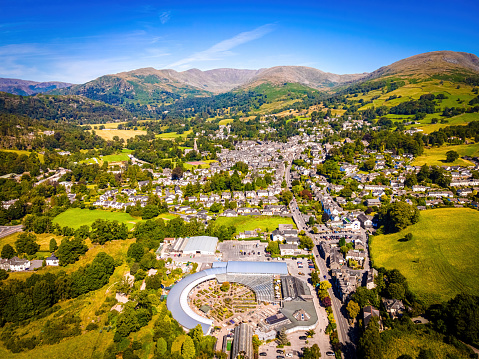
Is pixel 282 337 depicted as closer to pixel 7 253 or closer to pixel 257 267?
pixel 257 267

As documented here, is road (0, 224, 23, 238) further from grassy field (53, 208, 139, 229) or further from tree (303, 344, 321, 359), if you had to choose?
tree (303, 344, 321, 359)

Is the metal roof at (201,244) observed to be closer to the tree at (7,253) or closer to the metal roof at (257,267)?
the metal roof at (257,267)

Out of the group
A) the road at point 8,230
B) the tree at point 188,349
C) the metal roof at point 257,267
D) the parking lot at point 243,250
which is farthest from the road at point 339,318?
the road at point 8,230

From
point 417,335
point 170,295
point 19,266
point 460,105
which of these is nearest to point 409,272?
point 417,335

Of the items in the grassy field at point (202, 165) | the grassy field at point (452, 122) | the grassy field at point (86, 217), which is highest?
the grassy field at point (452, 122)

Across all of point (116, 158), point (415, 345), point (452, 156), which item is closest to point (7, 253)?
point (415, 345)

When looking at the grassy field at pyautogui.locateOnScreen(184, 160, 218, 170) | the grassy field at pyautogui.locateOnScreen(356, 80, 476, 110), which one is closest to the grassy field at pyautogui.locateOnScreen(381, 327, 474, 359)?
the grassy field at pyautogui.locateOnScreen(184, 160, 218, 170)
